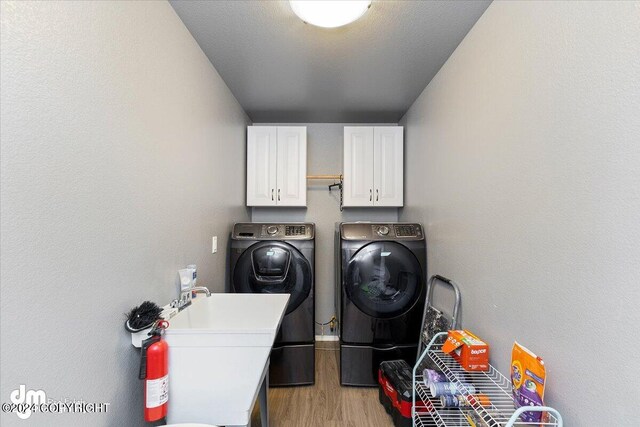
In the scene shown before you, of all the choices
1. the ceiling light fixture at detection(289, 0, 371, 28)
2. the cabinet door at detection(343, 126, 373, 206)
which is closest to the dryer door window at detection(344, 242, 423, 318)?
the cabinet door at detection(343, 126, 373, 206)

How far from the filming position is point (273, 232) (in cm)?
237

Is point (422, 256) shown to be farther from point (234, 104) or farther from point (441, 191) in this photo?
point (234, 104)

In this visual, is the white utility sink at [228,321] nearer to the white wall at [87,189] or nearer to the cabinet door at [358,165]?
the white wall at [87,189]

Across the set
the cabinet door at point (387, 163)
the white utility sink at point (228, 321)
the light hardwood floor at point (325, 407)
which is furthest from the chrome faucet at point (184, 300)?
the cabinet door at point (387, 163)

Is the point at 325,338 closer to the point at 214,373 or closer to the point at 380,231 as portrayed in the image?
the point at 380,231

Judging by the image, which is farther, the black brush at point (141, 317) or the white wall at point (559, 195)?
the black brush at point (141, 317)

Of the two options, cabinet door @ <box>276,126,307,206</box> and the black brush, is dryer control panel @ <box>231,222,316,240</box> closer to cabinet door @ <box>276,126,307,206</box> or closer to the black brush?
cabinet door @ <box>276,126,307,206</box>

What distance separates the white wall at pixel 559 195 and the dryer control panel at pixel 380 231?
657 millimetres

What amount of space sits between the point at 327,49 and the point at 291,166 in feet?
4.07

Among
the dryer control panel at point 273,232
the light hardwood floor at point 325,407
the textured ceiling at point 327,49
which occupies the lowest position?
the light hardwood floor at point 325,407

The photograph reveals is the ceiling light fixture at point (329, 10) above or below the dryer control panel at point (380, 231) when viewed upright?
above

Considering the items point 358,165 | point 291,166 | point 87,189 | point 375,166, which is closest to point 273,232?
point 291,166

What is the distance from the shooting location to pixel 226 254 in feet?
7.70

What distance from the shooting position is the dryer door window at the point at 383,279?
2.21 metres
